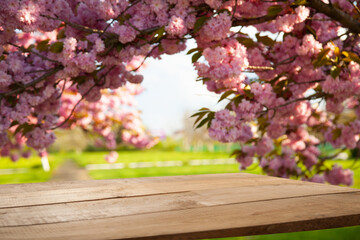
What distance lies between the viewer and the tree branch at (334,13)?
202cm

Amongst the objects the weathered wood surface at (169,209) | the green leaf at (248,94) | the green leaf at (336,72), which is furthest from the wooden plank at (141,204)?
the green leaf at (336,72)

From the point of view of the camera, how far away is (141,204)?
4.25 ft

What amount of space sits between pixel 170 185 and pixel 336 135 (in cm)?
206

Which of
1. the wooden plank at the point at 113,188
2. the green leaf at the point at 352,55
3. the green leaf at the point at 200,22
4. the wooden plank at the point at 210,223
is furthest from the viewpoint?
the green leaf at the point at 352,55

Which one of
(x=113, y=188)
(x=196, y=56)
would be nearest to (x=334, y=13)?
(x=196, y=56)

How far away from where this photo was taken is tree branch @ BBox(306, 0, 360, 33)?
2016 mm

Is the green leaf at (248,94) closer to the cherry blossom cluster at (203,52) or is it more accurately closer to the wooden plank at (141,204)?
the cherry blossom cluster at (203,52)

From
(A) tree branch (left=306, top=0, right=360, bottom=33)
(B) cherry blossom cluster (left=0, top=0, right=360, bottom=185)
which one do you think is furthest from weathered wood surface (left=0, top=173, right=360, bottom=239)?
(A) tree branch (left=306, top=0, right=360, bottom=33)

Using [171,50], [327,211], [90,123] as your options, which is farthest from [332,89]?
[90,123]

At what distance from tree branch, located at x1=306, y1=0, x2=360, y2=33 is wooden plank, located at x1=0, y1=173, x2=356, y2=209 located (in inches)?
37.5

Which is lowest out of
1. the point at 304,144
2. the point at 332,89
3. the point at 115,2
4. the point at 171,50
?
the point at 304,144

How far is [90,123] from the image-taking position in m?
5.65

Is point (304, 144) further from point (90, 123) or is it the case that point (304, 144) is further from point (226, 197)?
point (90, 123)

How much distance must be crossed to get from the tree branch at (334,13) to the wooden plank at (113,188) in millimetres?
953
